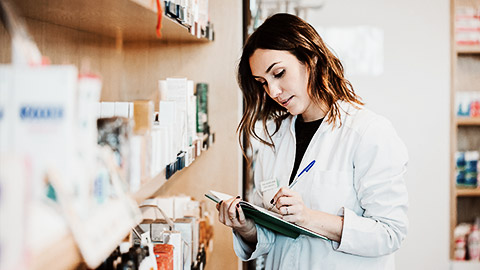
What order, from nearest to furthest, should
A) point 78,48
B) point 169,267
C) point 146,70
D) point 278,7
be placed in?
1. point 169,267
2. point 78,48
3. point 146,70
4. point 278,7

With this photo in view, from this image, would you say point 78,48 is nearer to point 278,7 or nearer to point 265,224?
point 265,224

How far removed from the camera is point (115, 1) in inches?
45.9

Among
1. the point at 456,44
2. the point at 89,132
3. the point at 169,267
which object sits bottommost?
the point at 169,267

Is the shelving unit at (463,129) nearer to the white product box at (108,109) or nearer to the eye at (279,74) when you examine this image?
the eye at (279,74)

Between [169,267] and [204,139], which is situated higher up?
[204,139]

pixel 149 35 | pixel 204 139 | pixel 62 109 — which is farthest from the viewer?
pixel 204 139

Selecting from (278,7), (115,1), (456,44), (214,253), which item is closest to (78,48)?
(115,1)

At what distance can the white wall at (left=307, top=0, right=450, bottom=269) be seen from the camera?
442 centimetres

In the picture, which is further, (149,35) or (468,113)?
(468,113)

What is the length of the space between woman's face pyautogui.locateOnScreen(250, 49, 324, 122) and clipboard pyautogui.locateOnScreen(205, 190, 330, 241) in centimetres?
43

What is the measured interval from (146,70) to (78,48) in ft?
2.60

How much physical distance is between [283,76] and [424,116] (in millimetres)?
2858

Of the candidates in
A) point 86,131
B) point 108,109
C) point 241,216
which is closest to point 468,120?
point 241,216

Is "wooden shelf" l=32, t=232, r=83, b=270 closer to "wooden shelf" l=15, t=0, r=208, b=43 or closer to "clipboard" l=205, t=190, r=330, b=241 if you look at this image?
"wooden shelf" l=15, t=0, r=208, b=43
